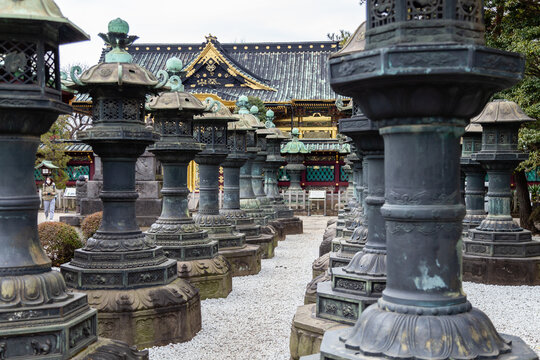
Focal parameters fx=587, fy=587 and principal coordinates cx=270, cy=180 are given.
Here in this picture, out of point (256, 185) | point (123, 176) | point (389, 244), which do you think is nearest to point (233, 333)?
point (123, 176)

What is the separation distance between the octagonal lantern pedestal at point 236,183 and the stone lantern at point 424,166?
30.2 ft

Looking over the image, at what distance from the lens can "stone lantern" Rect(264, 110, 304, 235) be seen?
1812cm

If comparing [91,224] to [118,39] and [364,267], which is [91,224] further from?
[364,267]

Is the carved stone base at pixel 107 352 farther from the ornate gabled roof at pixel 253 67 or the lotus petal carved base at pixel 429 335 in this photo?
the ornate gabled roof at pixel 253 67

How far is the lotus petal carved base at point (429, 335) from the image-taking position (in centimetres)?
295

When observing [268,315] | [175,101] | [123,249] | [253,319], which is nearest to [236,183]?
[175,101]

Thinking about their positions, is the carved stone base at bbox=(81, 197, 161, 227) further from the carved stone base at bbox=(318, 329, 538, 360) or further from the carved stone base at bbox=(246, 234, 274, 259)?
the carved stone base at bbox=(318, 329, 538, 360)

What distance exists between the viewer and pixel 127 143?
252 inches

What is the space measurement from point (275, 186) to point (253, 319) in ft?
40.2

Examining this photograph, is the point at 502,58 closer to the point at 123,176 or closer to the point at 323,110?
the point at 123,176

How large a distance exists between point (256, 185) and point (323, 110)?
14197 mm

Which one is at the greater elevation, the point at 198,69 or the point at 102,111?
the point at 198,69

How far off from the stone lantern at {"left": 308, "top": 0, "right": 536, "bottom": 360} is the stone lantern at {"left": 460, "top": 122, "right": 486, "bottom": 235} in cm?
858

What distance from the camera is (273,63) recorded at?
3434cm
